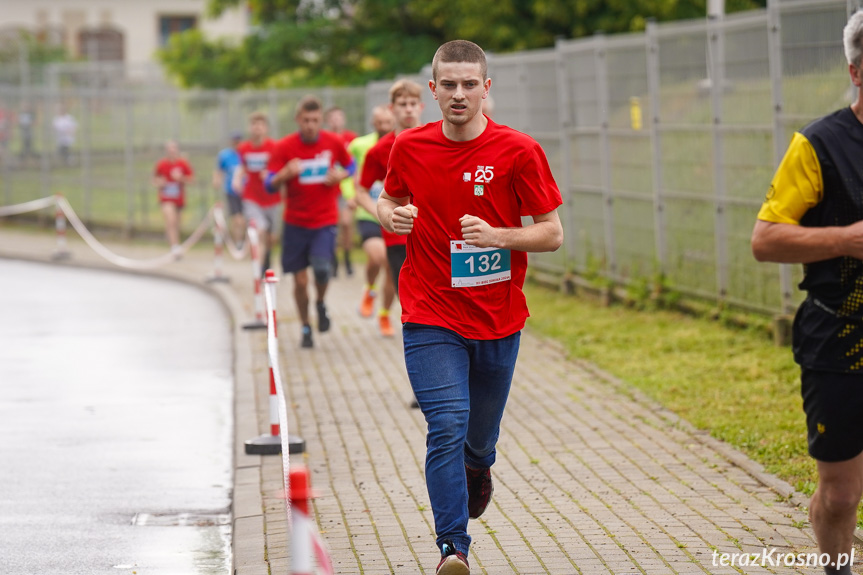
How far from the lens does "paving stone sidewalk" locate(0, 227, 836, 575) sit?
5.98 meters

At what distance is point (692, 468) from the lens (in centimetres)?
766

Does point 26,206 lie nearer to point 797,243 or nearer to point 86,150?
point 86,150

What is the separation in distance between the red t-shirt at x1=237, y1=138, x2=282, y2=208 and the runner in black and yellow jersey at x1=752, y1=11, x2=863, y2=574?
15.4 metres

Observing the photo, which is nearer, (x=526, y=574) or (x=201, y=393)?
(x=526, y=574)

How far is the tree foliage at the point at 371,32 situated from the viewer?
3041 cm

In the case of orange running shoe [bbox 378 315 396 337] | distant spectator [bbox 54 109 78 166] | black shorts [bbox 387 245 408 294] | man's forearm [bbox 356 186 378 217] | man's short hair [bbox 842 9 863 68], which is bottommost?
orange running shoe [bbox 378 315 396 337]

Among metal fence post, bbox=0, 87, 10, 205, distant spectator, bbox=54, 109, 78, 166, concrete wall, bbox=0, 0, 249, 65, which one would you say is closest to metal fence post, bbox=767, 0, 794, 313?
distant spectator, bbox=54, 109, 78, 166

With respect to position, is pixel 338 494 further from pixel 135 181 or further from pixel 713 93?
pixel 135 181

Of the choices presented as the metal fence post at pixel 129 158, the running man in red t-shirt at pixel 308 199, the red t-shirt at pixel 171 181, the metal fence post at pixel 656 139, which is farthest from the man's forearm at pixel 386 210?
the metal fence post at pixel 129 158

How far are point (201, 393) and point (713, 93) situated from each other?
5173mm

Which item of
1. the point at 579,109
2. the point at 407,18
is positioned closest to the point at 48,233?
the point at 407,18

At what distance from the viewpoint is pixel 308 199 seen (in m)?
12.8

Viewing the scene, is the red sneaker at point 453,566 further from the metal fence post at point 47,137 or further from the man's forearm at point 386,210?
the metal fence post at point 47,137

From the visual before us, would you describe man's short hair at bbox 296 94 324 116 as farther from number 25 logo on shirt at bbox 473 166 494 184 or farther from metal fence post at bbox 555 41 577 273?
number 25 logo on shirt at bbox 473 166 494 184
